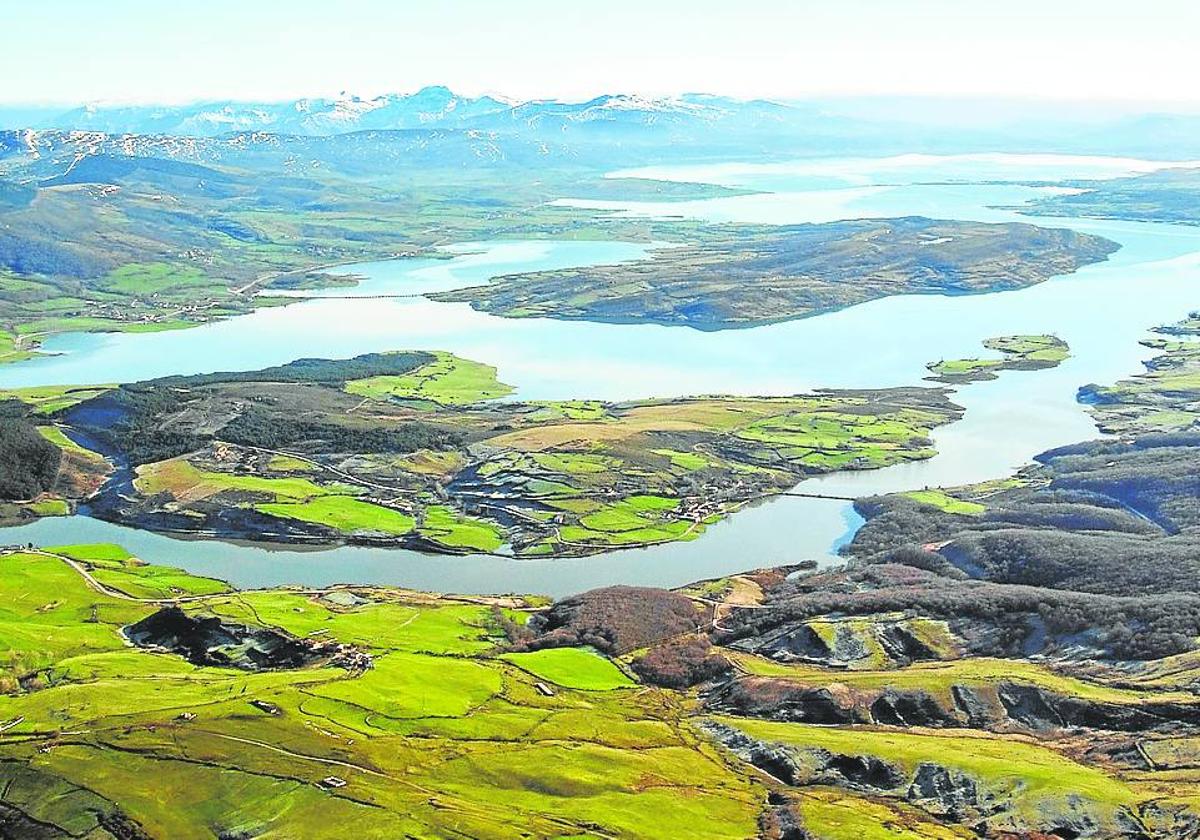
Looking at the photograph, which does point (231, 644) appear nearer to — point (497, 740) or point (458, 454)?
point (497, 740)

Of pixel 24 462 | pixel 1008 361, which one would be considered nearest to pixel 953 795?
pixel 24 462

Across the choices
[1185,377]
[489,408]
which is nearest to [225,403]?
[489,408]

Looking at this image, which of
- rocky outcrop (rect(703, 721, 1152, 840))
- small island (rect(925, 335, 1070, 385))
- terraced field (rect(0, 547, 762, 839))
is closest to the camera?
terraced field (rect(0, 547, 762, 839))

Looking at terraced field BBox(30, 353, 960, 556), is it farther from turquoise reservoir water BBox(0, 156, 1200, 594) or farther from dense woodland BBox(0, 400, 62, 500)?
dense woodland BBox(0, 400, 62, 500)

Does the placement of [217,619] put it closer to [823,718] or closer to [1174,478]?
[823,718]

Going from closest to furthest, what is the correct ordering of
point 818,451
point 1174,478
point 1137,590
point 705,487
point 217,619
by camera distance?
1. point 217,619
2. point 1137,590
3. point 1174,478
4. point 705,487
5. point 818,451

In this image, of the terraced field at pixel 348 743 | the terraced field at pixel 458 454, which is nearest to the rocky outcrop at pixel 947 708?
the terraced field at pixel 348 743

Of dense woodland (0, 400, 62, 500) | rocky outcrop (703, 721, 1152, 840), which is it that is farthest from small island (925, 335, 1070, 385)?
rocky outcrop (703, 721, 1152, 840)

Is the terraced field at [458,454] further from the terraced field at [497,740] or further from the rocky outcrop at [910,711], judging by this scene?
the rocky outcrop at [910,711]
